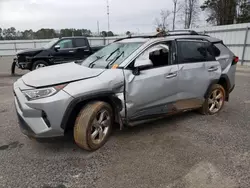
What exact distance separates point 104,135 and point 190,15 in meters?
29.5

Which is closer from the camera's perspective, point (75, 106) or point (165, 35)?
point (75, 106)

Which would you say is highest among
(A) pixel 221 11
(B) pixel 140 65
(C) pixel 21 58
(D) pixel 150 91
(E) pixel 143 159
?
(A) pixel 221 11

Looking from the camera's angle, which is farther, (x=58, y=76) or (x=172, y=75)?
(x=172, y=75)

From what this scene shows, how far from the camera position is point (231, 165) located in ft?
9.12

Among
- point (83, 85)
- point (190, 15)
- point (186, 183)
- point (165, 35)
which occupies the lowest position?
point (186, 183)

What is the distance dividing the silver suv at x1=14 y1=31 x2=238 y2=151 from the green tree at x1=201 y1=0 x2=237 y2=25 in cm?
2632

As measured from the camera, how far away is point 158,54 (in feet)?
12.2

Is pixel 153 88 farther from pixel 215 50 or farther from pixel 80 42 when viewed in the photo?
pixel 80 42

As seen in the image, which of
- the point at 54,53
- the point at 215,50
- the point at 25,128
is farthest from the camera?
the point at 54,53

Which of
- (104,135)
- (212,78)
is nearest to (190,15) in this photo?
(212,78)

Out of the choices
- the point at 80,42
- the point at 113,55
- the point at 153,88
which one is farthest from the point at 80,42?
the point at 153,88

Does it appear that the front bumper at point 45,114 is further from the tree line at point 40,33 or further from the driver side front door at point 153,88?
the tree line at point 40,33

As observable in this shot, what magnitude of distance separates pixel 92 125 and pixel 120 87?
2.29 feet

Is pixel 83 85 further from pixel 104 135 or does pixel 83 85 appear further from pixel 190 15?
pixel 190 15
